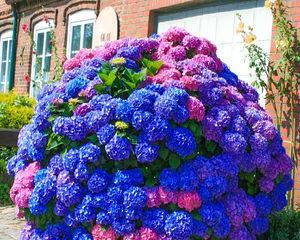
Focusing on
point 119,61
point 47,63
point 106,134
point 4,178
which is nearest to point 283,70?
point 119,61

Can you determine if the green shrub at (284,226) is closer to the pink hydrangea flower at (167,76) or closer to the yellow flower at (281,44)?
the pink hydrangea flower at (167,76)

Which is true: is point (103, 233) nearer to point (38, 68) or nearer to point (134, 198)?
point (134, 198)

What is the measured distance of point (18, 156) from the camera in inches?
157

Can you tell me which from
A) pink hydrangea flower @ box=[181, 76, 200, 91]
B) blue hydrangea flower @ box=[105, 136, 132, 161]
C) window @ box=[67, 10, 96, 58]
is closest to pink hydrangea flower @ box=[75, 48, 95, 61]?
pink hydrangea flower @ box=[181, 76, 200, 91]

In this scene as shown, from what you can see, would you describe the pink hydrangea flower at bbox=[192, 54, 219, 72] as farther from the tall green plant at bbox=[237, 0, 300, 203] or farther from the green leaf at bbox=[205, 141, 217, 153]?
the tall green plant at bbox=[237, 0, 300, 203]

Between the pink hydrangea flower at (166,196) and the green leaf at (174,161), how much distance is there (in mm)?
156

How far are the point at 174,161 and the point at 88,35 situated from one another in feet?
25.6

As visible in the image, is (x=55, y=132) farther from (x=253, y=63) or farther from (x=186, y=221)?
(x=253, y=63)

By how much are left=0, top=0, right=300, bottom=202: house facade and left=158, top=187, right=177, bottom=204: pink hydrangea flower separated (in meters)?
2.90

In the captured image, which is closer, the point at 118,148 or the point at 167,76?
the point at 118,148

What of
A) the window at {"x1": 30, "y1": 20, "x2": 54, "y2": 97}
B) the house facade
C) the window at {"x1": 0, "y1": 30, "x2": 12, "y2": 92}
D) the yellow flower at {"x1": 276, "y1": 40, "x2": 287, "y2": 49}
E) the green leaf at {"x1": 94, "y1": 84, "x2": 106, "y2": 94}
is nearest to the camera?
the green leaf at {"x1": 94, "y1": 84, "x2": 106, "y2": 94}

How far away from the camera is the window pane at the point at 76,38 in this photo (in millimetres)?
11164

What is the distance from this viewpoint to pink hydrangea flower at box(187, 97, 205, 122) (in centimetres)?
349

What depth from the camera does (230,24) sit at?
727 centimetres
